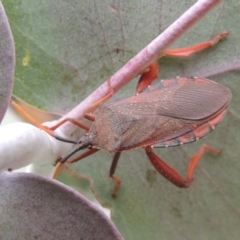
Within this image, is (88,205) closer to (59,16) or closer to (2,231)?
(2,231)

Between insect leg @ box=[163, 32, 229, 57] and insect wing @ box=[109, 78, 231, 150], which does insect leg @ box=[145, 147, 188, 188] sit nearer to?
insect wing @ box=[109, 78, 231, 150]

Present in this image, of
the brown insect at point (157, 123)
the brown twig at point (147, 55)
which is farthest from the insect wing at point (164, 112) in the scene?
the brown twig at point (147, 55)

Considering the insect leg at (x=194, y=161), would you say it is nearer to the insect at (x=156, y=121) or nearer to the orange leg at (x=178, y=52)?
the insect at (x=156, y=121)

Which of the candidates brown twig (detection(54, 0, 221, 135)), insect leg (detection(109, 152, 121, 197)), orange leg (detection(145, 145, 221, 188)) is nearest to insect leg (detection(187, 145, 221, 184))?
orange leg (detection(145, 145, 221, 188))

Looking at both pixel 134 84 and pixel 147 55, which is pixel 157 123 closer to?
pixel 134 84

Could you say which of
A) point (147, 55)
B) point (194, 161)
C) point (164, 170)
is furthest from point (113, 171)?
point (147, 55)
